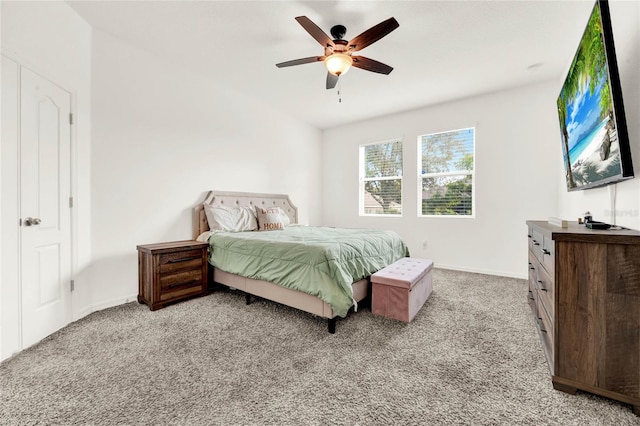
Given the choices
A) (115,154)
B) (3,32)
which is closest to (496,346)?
(115,154)

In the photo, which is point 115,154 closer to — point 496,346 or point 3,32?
point 3,32

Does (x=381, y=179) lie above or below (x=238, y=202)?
above

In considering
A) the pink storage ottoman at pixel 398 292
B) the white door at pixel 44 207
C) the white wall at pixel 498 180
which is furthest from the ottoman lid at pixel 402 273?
the white door at pixel 44 207

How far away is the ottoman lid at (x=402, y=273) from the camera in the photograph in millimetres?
2221

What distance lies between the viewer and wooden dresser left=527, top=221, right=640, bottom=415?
49.7 inches

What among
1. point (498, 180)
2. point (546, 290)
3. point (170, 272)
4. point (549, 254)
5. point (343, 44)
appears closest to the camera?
point (549, 254)

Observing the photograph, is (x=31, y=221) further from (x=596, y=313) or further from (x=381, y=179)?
(x=381, y=179)

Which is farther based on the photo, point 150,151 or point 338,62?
point 150,151

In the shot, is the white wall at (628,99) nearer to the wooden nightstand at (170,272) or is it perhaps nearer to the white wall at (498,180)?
the white wall at (498,180)

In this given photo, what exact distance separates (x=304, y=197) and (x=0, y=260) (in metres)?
3.98

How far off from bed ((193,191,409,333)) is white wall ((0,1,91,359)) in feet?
3.81

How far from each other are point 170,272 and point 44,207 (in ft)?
3.62

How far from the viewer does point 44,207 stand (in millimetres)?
2053

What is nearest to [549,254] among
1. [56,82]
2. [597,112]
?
[597,112]
